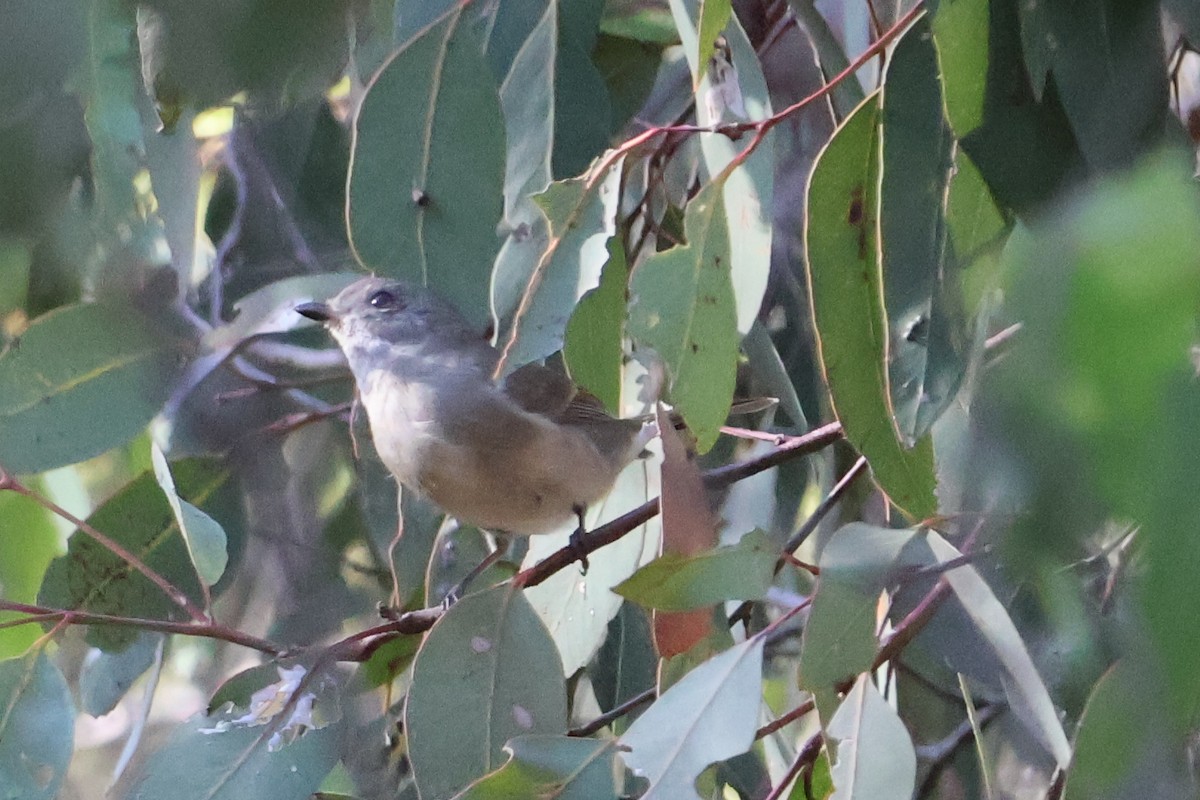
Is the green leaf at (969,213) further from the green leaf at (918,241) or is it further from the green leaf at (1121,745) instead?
the green leaf at (1121,745)

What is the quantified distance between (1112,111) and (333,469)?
2135mm

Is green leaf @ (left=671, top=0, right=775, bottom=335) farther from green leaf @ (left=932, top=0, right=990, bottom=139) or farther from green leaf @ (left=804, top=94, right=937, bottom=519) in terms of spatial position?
green leaf @ (left=932, top=0, right=990, bottom=139)

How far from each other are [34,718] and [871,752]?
1204mm

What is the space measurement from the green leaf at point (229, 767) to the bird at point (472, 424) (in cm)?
60

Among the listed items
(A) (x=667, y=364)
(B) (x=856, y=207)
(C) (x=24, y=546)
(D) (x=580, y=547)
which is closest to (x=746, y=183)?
(B) (x=856, y=207)

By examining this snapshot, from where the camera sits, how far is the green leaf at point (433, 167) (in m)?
1.85

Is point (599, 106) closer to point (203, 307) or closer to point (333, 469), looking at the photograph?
point (203, 307)

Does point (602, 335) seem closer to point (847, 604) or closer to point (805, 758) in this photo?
point (847, 604)

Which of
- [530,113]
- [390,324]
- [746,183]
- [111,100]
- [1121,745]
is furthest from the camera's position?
[390,324]

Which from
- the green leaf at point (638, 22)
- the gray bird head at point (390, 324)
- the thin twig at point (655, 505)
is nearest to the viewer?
the thin twig at point (655, 505)

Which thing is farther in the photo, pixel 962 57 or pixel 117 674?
pixel 117 674

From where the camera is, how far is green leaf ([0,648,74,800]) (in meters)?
1.94

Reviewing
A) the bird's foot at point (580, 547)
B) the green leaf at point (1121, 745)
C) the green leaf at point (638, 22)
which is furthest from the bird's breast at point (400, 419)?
the green leaf at point (1121, 745)

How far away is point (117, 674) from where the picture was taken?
97.9 inches
